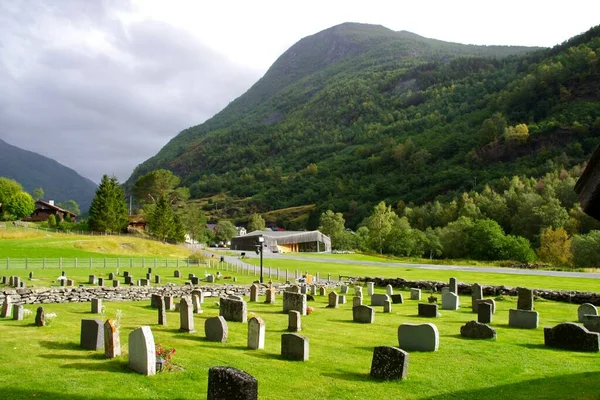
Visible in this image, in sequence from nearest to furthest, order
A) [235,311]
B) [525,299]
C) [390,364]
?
1. [390,364]
2. [235,311]
3. [525,299]

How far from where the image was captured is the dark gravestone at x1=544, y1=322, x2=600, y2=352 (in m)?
15.4

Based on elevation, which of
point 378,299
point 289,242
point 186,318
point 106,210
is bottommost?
point 378,299

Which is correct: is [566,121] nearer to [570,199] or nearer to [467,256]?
[570,199]

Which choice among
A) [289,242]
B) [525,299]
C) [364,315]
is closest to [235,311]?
[364,315]

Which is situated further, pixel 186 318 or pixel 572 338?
pixel 186 318

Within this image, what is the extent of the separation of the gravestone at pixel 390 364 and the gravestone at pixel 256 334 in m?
3.87

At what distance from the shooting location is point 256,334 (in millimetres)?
14961

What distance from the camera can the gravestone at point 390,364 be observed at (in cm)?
1208

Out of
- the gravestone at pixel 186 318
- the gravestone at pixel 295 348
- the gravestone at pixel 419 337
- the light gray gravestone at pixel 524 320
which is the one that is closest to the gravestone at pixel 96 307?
the gravestone at pixel 186 318

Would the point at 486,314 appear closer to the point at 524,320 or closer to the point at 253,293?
the point at 524,320

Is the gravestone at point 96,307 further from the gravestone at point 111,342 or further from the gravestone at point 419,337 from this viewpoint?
the gravestone at point 419,337

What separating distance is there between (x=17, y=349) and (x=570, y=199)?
348 ft

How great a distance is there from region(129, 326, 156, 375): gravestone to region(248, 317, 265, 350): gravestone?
12.4ft

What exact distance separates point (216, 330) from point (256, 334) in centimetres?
145
